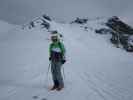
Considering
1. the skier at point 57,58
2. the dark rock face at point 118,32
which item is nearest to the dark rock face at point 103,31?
the dark rock face at point 118,32

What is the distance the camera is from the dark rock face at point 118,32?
43.0 m

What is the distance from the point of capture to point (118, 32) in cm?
5056

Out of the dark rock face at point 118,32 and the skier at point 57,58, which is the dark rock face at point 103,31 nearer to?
the dark rock face at point 118,32

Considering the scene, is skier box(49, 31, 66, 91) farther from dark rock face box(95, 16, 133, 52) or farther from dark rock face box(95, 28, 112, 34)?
dark rock face box(95, 28, 112, 34)

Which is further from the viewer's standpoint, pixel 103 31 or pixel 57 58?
pixel 103 31

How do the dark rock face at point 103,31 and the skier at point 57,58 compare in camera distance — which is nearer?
the skier at point 57,58

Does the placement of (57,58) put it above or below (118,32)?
below

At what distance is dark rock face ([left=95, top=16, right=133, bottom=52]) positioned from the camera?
43.0m

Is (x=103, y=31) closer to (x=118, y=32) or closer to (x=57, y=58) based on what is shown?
(x=118, y=32)

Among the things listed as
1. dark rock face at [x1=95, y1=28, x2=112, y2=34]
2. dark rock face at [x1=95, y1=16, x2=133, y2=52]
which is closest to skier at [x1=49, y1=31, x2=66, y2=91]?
dark rock face at [x1=95, y1=16, x2=133, y2=52]

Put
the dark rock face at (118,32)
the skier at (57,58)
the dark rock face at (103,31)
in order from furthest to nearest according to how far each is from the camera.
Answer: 1. the dark rock face at (103,31)
2. the dark rock face at (118,32)
3. the skier at (57,58)

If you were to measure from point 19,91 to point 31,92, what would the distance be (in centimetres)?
63

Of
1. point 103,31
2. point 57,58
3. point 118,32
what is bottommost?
point 57,58

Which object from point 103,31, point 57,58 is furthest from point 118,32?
point 57,58
